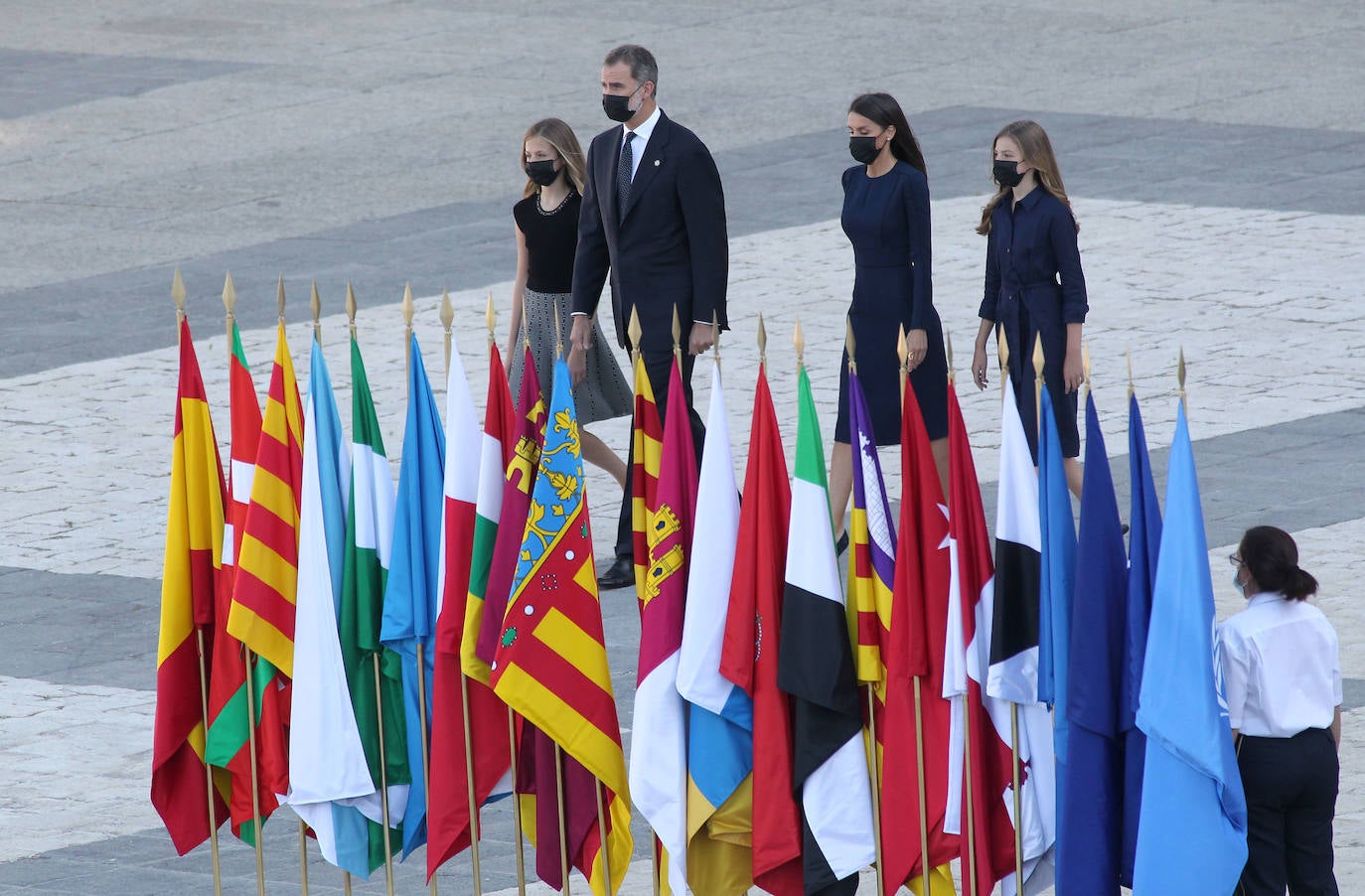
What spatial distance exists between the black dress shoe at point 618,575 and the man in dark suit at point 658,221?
359 millimetres

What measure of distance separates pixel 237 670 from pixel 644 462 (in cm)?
131

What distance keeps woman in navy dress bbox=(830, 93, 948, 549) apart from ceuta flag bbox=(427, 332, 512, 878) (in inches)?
119

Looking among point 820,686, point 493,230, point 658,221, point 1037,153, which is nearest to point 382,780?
point 820,686

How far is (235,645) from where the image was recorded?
20.1 feet

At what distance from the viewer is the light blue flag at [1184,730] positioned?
198 inches

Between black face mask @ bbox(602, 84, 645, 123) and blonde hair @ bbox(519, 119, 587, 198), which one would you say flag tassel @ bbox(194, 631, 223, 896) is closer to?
black face mask @ bbox(602, 84, 645, 123)

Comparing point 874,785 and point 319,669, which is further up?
point 319,669

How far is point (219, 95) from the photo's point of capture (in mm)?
21078

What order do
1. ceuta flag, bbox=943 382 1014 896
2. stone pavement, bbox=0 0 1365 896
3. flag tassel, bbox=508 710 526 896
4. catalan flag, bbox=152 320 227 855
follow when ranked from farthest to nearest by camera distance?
1. stone pavement, bbox=0 0 1365 896
2. catalan flag, bbox=152 320 227 855
3. flag tassel, bbox=508 710 526 896
4. ceuta flag, bbox=943 382 1014 896

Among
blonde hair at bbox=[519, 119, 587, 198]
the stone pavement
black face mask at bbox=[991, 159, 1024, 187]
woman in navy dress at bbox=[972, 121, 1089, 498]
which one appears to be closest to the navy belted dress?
woman in navy dress at bbox=[972, 121, 1089, 498]

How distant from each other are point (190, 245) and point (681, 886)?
36.5ft

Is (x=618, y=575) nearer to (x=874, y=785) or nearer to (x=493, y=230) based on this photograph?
(x=874, y=785)

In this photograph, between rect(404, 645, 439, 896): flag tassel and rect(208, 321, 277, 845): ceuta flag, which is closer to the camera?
rect(404, 645, 439, 896): flag tassel

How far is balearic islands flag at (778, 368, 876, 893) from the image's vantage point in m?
5.45
